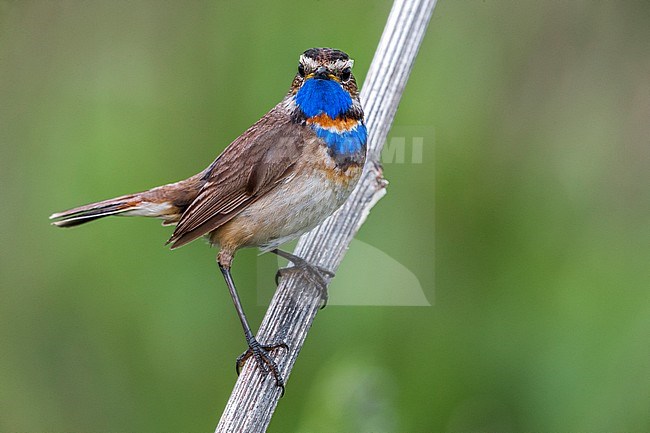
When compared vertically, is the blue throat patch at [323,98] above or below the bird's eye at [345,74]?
below

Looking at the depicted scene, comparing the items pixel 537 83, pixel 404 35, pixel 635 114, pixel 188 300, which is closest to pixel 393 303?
pixel 188 300

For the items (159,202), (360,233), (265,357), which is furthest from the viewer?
(360,233)

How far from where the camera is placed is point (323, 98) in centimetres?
364

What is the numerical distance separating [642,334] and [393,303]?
93 cm

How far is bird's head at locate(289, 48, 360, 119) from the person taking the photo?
3.53 m

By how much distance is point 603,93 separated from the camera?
5008 millimetres

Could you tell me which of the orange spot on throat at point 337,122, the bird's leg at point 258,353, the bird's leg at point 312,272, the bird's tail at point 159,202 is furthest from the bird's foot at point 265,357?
the orange spot on throat at point 337,122

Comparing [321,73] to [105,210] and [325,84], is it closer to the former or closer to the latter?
[325,84]

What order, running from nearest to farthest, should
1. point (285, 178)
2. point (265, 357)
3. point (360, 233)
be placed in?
point (265, 357) → point (285, 178) → point (360, 233)

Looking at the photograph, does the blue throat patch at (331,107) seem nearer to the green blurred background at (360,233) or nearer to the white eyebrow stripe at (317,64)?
the white eyebrow stripe at (317,64)

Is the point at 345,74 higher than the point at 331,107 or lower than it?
higher

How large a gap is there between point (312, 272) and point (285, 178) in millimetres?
341

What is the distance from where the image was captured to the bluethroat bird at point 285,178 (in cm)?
364

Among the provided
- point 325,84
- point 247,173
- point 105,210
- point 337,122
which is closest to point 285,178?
point 247,173
